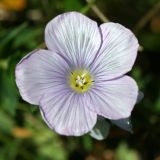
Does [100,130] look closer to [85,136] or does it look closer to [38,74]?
[38,74]

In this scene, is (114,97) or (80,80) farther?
(80,80)

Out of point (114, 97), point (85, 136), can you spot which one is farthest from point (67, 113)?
point (85, 136)

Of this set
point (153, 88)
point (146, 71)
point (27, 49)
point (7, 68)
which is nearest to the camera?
point (7, 68)

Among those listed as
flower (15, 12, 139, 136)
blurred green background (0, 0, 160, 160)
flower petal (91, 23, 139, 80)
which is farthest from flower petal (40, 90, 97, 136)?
blurred green background (0, 0, 160, 160)

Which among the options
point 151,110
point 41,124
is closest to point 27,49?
point 41,124

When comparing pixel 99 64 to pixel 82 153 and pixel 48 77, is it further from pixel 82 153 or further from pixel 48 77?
pixel 82 153

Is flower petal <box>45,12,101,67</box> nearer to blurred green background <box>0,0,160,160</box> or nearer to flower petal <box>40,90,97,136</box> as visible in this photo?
flower petal <box>40,90,97,136</box>

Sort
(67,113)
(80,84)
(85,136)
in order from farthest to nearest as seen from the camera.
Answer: (85,136)
(80,84)
(67,113)
